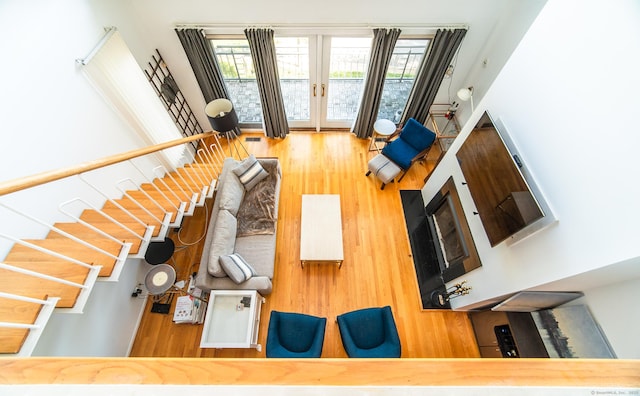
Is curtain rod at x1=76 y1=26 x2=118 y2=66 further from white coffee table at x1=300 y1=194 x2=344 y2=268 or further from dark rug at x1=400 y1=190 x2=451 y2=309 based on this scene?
dark rug at x1=400 y1=190 x2=451 y2=309

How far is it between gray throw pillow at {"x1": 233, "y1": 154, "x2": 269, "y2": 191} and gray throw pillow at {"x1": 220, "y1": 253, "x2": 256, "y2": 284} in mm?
1181

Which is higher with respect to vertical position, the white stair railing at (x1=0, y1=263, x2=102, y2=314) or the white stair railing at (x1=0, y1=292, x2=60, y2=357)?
the white stair railing at (x1=0, y1=263, x2=102, y2=314)

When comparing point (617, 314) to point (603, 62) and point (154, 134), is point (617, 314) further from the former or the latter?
point (154, 134)

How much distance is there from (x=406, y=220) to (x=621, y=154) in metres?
2.39

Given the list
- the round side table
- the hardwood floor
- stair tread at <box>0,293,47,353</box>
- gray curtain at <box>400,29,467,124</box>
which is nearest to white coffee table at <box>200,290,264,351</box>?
the hardwood floor

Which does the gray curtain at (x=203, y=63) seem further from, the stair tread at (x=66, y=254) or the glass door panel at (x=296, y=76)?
the stair tread at (x=66, y=254)

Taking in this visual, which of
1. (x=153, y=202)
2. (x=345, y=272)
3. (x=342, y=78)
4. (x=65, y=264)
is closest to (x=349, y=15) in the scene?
(x=342, y=78)

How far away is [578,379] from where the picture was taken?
75 cm

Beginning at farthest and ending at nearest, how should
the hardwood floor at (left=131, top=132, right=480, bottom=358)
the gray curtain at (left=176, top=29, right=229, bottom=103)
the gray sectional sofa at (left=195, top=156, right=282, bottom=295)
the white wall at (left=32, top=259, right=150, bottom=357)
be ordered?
the gray curtain at (left=176, top=29, right=229, bottom=103) < the hardwood floor at (left=131, top=132, right=480, bottom=358) < the gray sectional sofa at (left=195, top=156, right=282, bottom=295) < the white wall at (left=32, top=259, right=150, bottom=357)

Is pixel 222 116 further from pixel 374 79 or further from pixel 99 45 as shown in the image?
pixel 374 79

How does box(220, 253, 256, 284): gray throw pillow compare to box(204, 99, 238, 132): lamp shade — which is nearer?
box(220, 253, 256, 284): gray throw pillow

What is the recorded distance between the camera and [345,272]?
321 cm

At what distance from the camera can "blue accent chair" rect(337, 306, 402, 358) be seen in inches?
93.6

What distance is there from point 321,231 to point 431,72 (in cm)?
288
